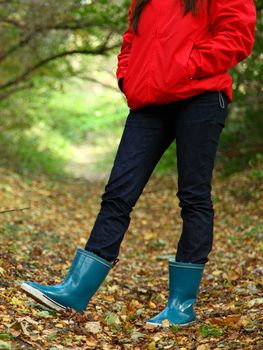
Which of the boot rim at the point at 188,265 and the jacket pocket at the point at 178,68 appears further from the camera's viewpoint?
the boot rim at the point at 188,265

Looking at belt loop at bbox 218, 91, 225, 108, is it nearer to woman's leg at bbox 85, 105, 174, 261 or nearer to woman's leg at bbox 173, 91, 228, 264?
woman's leg at bbox 173, 91, 228, 264

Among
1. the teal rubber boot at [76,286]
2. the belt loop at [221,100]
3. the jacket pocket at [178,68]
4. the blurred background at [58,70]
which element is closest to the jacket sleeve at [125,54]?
the jacket pocket at [178,68]

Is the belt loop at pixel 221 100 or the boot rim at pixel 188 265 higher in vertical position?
the belt loop at pixel 221 100

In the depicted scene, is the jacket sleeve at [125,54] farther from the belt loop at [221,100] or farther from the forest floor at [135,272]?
the forest floor at [135,272]

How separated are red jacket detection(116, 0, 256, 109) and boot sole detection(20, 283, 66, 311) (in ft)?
3.43

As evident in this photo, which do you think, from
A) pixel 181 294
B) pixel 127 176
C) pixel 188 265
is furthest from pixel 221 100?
pixel 181 294

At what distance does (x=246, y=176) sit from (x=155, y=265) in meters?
2.93

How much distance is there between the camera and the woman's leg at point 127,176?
122 inches

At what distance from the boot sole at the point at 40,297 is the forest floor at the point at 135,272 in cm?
3

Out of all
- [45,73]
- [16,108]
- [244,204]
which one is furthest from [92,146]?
[244,204]

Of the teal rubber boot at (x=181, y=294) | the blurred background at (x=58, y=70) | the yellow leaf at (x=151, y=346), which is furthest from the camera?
the blurred background at (x=58, y=70)

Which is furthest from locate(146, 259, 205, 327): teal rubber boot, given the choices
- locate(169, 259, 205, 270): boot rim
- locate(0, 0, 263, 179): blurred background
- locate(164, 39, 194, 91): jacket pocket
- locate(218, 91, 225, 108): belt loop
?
locate(0, 0, 263, 179): blurred background

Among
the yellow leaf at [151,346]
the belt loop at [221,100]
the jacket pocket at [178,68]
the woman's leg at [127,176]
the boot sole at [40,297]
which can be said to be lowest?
the yellow leaf at [151,346]

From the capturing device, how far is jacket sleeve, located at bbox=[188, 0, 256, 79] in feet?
9.64
